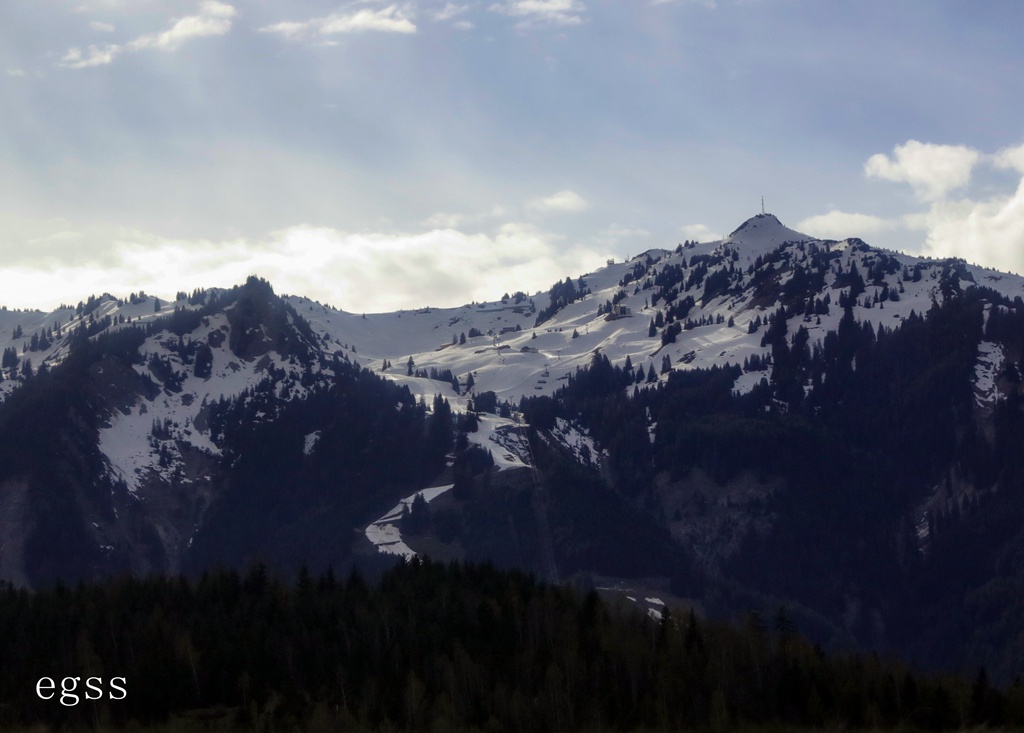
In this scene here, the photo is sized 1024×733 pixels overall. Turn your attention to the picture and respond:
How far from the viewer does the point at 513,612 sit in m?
167

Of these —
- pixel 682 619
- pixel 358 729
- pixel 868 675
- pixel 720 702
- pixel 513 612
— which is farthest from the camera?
pixel 682 619

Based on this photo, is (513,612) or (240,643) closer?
(240,643)

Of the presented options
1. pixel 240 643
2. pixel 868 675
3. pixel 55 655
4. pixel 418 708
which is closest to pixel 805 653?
pixel 868 675

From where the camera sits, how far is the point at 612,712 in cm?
14438

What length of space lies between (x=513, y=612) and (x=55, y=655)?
47.9 meters

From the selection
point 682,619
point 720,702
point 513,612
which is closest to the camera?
point 720,702

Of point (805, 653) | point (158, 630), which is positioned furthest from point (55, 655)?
point (805, 653)

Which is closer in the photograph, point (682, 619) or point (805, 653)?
point (805, 653)

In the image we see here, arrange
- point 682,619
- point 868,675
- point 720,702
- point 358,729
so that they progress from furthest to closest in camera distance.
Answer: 1. point 682,619
2. point 868,675
3. point 720,702
4. point 358,729

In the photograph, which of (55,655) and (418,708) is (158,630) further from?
(418,708)

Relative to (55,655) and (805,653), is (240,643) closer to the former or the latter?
(55,655)

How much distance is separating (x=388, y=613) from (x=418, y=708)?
2456 cm

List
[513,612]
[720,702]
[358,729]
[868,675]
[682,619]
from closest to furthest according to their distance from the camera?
[358,729]
[720,702]
[868,675]
[513,612]
[682,619]

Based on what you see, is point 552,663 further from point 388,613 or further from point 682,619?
point 682,619
